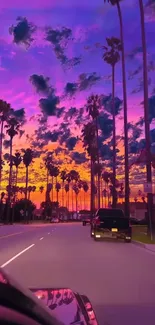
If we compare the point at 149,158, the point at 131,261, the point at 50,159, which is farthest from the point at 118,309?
the point at 50,159

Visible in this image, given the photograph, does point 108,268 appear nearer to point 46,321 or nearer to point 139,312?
point 139,312

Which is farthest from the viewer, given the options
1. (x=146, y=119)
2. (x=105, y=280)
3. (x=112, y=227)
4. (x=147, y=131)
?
(x=146, y=119)

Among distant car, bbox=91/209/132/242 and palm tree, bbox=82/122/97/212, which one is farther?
palm tree, bbox=82/122/97/212

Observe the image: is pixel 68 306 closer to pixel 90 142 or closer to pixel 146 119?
pixel 146 119

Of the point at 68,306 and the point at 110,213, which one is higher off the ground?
the point at 110,213

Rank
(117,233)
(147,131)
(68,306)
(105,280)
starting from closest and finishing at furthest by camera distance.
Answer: (68,306) → (105,280) → (117,233) → (147,131)

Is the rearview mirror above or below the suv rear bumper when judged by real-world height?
below

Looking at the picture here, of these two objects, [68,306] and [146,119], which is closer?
[68,306]

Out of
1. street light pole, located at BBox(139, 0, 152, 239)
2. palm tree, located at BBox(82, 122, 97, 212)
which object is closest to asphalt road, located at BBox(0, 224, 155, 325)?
street light pole, located at BBox(139, 0, 152, 239)

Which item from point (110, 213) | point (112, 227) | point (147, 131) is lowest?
point (112, 227)

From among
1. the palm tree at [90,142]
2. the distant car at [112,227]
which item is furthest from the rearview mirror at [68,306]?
the palm tree at [90,142]

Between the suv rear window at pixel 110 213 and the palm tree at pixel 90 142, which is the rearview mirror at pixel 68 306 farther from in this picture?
the palm tree at pixel 90 142

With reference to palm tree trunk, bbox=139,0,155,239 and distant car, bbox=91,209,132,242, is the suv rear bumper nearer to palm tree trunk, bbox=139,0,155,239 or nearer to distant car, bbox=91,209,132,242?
distant car, bbox=91,209,132,242

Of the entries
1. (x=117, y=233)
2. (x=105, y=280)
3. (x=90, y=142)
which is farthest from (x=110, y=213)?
(x=90, y=142)
